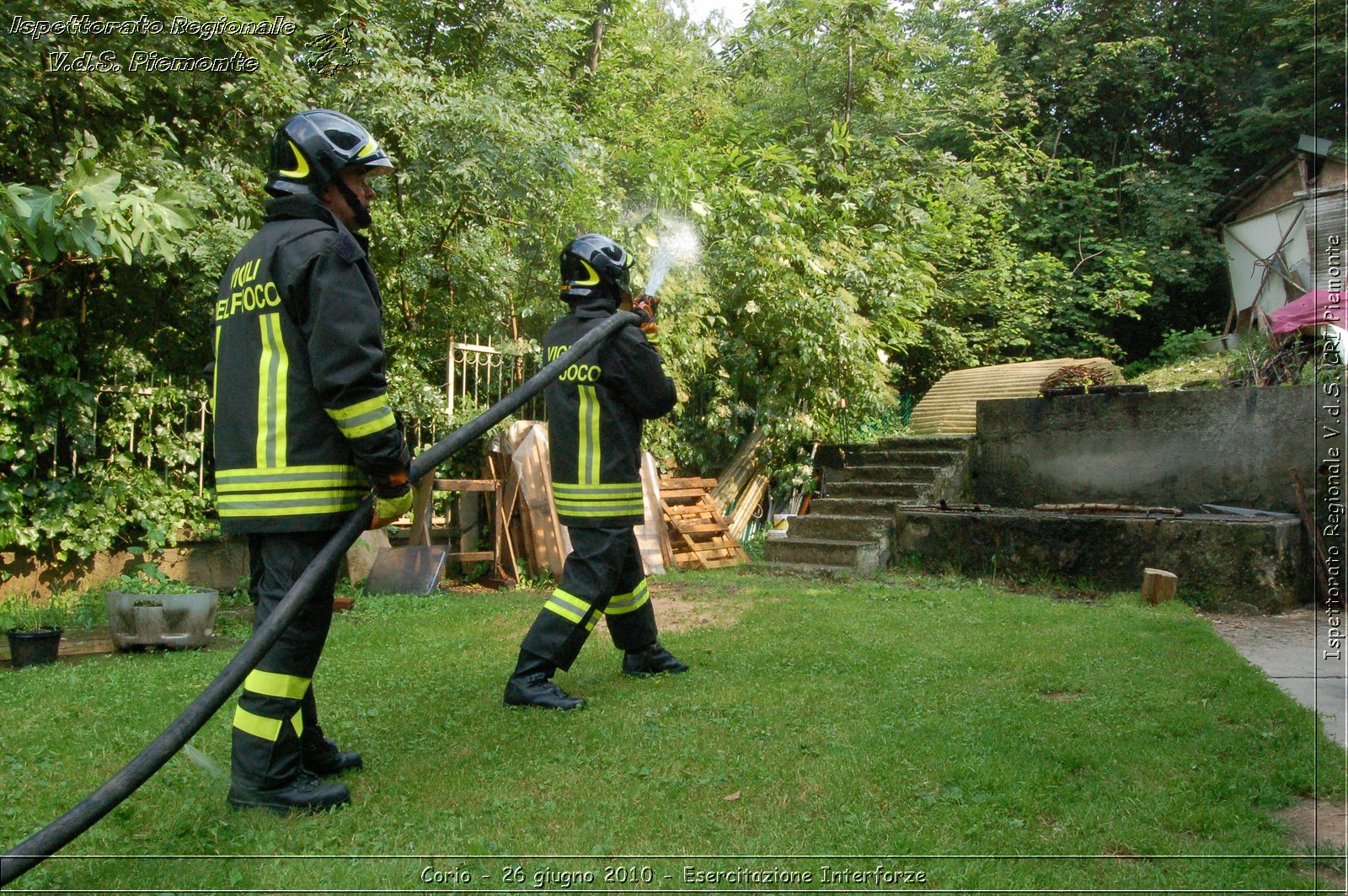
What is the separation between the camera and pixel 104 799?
2.52 meters

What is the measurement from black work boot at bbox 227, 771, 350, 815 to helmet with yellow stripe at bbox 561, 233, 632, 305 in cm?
276

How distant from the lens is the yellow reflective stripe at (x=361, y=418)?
2980mm

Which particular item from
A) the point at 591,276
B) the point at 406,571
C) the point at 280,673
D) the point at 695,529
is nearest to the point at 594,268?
the point at 591,276

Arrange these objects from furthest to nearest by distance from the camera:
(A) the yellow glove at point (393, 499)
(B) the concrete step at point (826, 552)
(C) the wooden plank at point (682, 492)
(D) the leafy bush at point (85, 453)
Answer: (C) the wooden plank at point (682, 492)
(B) the concrete step at point (826, 552)
(D) the leafy bush at point (85, 453)
(A) the yellow glove at point (393, 499)

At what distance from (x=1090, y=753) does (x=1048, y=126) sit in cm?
1538

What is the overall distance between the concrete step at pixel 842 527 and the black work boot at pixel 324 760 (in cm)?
669

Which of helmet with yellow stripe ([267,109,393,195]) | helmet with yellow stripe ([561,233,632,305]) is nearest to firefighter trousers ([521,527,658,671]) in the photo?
helmet with yellow stripe ([561,233,632,305])

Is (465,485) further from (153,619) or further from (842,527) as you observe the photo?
(842,527)

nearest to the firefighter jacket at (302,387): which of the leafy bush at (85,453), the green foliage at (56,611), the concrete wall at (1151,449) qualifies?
the green foliage at (56,611)

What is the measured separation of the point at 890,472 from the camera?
1048cm

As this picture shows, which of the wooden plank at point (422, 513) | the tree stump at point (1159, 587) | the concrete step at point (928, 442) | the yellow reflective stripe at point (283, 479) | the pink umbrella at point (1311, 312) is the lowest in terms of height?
the tree stump at point (1159, 587)

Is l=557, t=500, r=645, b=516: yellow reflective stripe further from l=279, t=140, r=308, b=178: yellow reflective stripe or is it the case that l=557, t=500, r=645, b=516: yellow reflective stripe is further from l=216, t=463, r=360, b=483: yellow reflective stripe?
l=279, t=140, r=308, b=178: yellow reflective stripe

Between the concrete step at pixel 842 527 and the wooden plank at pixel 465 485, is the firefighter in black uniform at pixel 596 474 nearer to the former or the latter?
the wooden plank at pixel 465 485

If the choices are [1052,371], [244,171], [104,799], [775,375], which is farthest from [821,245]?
[104,799]
